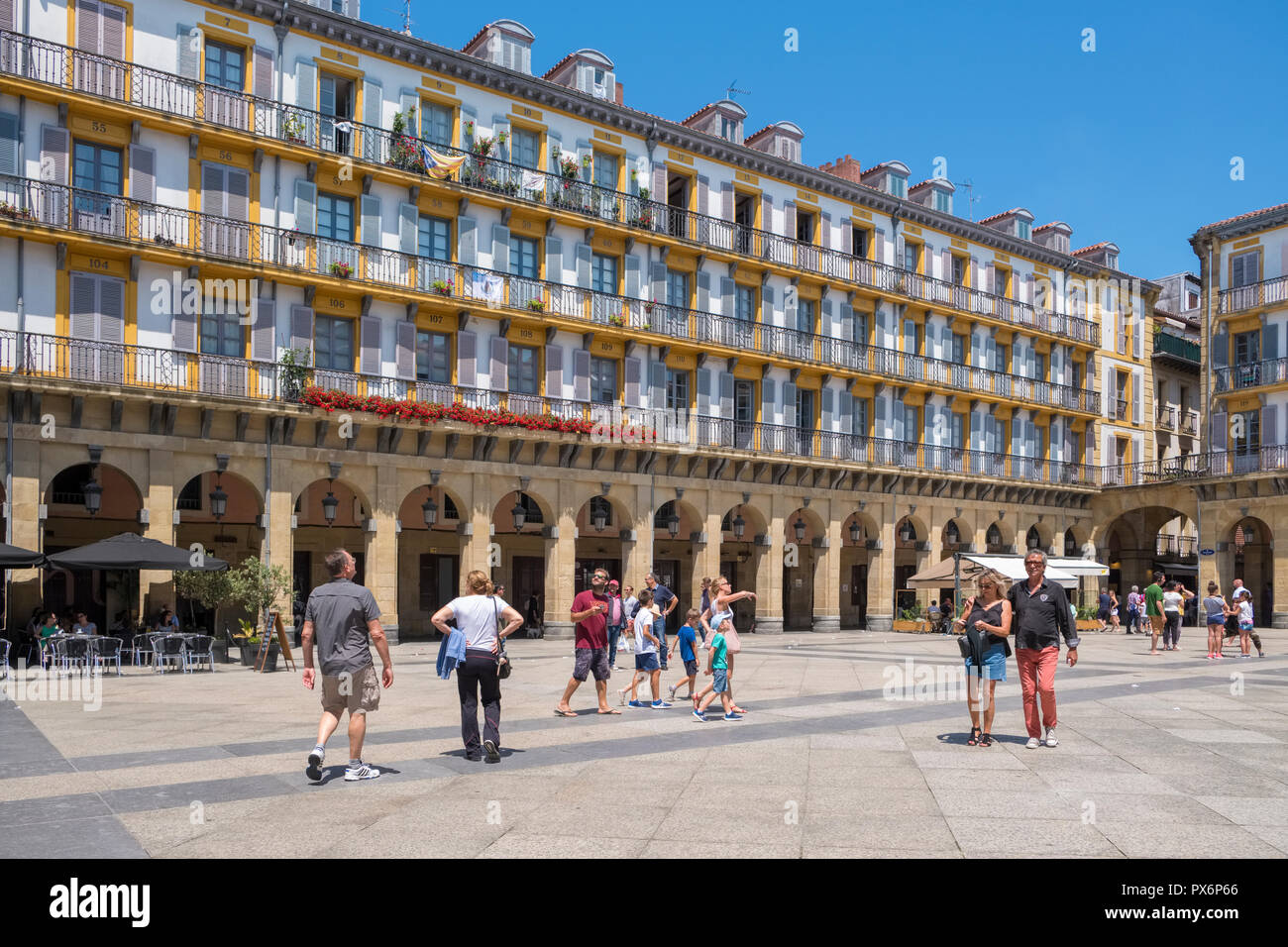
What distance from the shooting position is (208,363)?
26422mm

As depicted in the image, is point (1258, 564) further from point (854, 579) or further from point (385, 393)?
point (385, 393)

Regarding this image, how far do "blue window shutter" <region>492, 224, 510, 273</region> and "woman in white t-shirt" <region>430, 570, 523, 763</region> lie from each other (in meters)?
22.3

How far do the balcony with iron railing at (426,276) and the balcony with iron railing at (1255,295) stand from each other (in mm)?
11263

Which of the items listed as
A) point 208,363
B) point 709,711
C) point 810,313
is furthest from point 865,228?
point 709,711

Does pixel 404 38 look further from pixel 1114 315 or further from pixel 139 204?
pixel 1114 315

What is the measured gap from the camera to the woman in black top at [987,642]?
11438 mm

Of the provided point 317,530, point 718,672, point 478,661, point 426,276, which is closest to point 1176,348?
point 426,276

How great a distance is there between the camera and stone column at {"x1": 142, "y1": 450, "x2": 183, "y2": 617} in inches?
992

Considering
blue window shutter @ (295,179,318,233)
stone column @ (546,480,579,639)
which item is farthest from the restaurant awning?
blue window shutter @ (295,179,318,233)

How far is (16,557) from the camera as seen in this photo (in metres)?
19.7

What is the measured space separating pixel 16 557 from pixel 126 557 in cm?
178

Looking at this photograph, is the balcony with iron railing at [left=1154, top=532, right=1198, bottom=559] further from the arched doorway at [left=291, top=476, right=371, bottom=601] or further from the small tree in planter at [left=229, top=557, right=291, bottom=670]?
the small tree in planter at [left=229, top=557, right=291, bottom=670]

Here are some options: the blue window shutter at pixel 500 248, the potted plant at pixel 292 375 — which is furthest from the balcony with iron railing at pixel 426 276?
the potted plant at pixel 292 375
